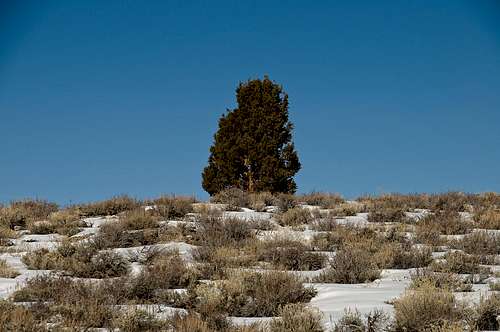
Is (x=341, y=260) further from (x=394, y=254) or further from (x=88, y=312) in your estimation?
(x=88, y=312)

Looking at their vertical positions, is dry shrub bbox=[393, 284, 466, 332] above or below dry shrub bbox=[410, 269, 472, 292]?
below

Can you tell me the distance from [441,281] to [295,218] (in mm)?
5516

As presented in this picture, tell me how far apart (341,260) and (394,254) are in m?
1.12

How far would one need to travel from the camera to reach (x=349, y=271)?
7.86 meters

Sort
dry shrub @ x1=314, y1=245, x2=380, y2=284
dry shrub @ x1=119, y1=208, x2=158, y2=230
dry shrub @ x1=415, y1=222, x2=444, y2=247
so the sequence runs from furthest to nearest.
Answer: dry shrub @ x1=119, y1=208, x2=158, y2=230 → dry shrub @ x1=415, y1=222, x2=444, y2=247 → dry shrub @ x1=314, y1=245, x2=380, y2=284

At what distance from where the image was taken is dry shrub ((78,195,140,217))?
13.5m

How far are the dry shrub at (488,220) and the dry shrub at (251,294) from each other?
6.28 m

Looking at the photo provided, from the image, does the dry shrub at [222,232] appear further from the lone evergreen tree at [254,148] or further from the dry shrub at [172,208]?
the lone evergreen tree at [254,148]

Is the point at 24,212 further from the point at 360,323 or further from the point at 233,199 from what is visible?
the point at 360,323

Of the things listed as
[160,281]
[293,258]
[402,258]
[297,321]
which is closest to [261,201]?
[293,258]

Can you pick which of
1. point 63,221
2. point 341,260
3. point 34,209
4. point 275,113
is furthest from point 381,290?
point 275,113

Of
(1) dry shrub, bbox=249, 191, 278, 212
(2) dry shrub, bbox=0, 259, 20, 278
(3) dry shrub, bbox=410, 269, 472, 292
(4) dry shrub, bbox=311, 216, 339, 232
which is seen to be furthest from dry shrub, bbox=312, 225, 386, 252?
(2) dry shrub, bbox=0, 259, 20, 278

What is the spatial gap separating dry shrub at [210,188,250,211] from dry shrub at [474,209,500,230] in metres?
5.34

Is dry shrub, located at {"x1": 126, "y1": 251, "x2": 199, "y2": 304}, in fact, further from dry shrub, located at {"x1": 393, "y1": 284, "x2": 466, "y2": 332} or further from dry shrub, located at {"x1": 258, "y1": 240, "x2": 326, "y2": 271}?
dry shrub, located at {"x1": 393, "y1": 284, "x2": 466, "y2": 332}
